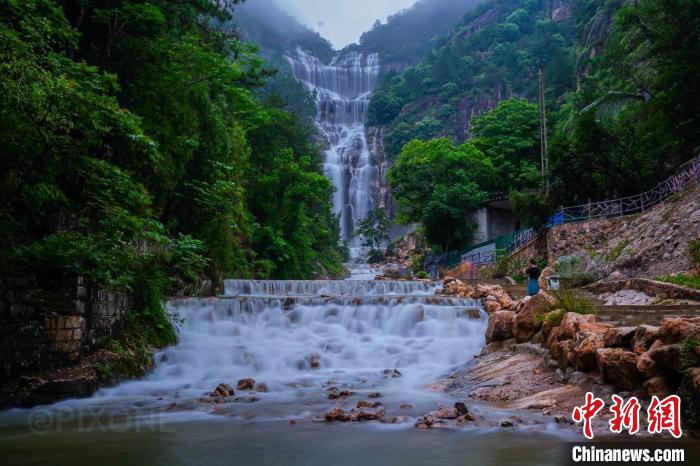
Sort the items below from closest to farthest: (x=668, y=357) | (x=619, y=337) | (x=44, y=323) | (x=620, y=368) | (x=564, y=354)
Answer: (x=668, y=357), (x=620, y=368), (x=619, y=337), (x=564, y=354), (x=44, y=323)

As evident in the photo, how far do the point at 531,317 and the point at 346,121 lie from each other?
3028 inches

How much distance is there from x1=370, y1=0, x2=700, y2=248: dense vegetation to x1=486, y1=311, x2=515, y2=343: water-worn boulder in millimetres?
14854

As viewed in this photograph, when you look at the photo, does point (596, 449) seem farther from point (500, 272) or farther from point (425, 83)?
point (425, 83)

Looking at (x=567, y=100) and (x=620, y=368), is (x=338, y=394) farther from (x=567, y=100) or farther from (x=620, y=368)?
(x=567, y=100)

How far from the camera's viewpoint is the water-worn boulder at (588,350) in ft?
21.8

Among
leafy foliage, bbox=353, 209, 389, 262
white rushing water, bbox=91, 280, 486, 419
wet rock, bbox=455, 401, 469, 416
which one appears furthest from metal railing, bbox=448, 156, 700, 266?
leafy foliage, bbox=353, 209, 389, 262

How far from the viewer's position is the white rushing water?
8.52m

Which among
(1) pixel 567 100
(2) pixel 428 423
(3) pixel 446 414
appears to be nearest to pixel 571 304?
(3) pixel 446 414

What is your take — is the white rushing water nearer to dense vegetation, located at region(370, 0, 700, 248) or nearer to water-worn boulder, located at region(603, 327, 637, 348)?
water-worn boulder, located at region(603, 327, 637, 348)

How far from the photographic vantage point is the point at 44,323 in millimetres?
8055

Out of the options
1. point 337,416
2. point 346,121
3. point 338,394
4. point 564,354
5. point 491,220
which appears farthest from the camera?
point 346,121

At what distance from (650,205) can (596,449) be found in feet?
66.9

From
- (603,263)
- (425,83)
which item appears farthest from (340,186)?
(603,263)

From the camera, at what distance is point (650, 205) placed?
2181 centimetres
